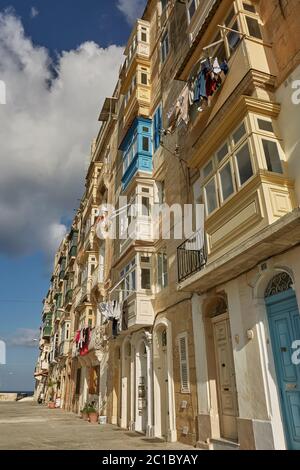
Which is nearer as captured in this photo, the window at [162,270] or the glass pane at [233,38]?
the glass pane at [233,38]

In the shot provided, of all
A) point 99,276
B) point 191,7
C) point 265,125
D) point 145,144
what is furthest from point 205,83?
point 99,276

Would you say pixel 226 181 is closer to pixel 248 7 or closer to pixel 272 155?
pixel 272 155

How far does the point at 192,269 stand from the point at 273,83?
18.7ft

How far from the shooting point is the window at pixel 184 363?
10992mm

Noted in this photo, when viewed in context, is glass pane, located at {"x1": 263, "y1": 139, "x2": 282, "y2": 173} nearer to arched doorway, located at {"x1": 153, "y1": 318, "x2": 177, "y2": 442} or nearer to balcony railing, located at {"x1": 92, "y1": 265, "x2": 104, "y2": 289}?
arched doorway, located at {"x1": 153, "y1": 318, "x2": 177, "y2": 442}

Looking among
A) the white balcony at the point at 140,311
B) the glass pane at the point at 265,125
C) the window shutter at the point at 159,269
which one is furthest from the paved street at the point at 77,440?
the glass pane at the point at 265,125

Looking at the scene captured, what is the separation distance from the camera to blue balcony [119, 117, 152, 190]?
1678 cm

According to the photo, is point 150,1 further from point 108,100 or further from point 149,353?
point 149,353

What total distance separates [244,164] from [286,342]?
13.9ft

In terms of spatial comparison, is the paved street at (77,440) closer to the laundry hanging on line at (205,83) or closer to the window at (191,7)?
the laundry hanging on line at (205,83)

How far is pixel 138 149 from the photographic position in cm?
1691

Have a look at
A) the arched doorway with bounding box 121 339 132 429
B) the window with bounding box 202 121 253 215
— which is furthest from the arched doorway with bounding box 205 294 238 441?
the arched doorway with bounding box 121 339 132 429

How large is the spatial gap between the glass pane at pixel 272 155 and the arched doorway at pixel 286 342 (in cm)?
243
